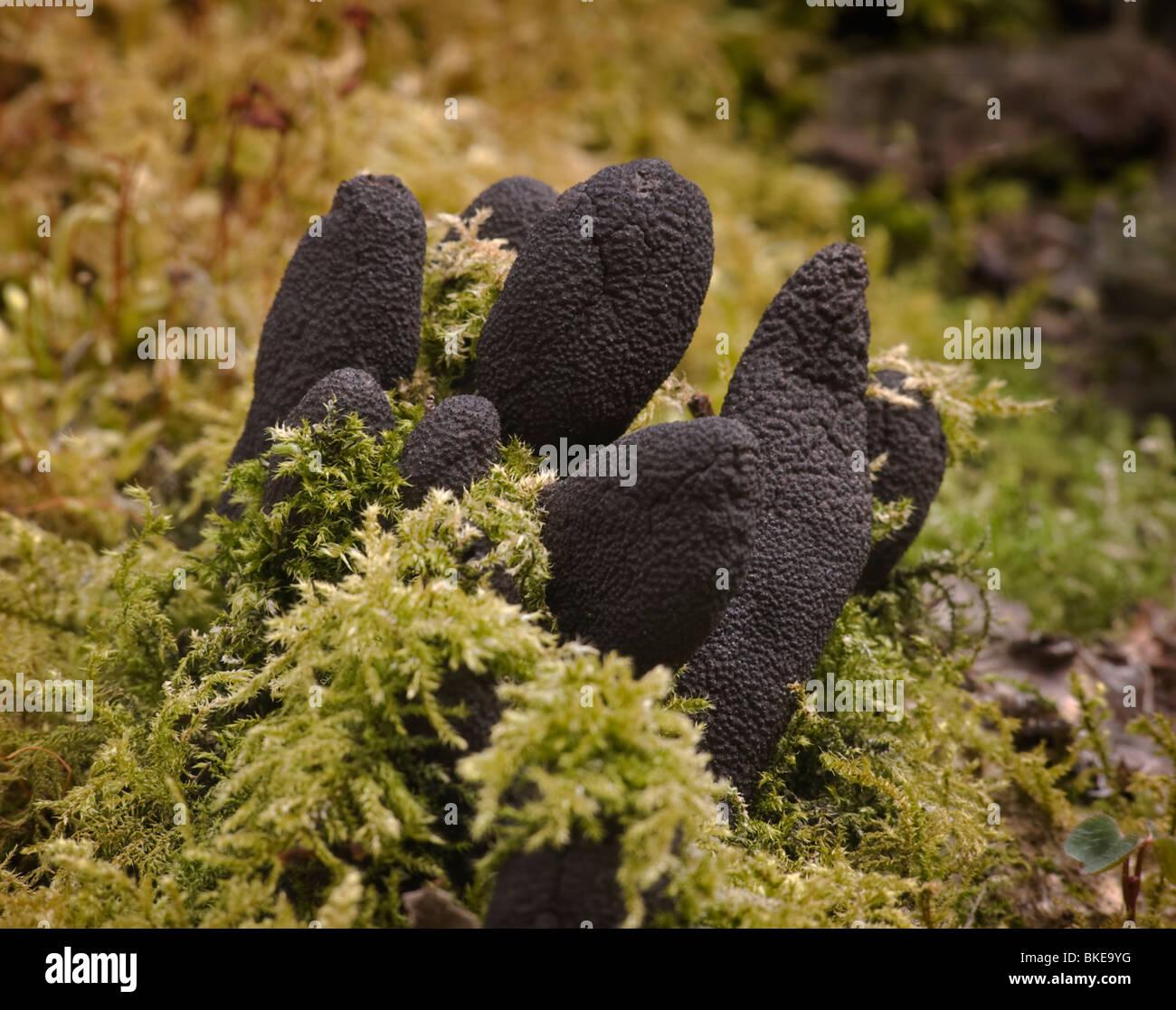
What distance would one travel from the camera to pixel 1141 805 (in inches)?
78.5

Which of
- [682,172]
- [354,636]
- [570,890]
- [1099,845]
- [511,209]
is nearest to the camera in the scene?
[570,890]

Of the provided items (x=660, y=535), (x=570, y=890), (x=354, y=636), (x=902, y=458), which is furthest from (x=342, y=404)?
(x=902, y=458)

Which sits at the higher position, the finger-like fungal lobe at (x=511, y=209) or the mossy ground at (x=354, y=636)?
the finger-like fungal lobe at (x=511, y=209)

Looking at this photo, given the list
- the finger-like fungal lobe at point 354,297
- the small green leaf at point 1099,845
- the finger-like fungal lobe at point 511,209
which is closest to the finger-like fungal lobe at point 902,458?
the small green leaf at point 1099,845

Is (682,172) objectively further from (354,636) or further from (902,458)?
(354,636)

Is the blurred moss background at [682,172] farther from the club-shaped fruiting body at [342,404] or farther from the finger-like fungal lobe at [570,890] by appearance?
the finger-like fungal lobe at [570,890]

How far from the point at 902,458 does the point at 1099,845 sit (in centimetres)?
67

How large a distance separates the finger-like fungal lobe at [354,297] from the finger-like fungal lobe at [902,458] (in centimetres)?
80

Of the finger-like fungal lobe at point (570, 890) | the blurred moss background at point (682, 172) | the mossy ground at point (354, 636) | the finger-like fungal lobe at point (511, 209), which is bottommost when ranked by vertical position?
the finger-like fungal lobe at point (570, 890)

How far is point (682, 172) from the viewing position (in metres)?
4.63

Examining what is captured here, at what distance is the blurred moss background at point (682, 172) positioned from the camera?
2.88 metres

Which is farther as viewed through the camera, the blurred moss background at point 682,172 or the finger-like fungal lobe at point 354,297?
the blurred moss background at point 682,172

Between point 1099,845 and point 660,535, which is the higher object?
point 660,535

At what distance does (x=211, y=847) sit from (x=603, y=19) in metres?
4.53
